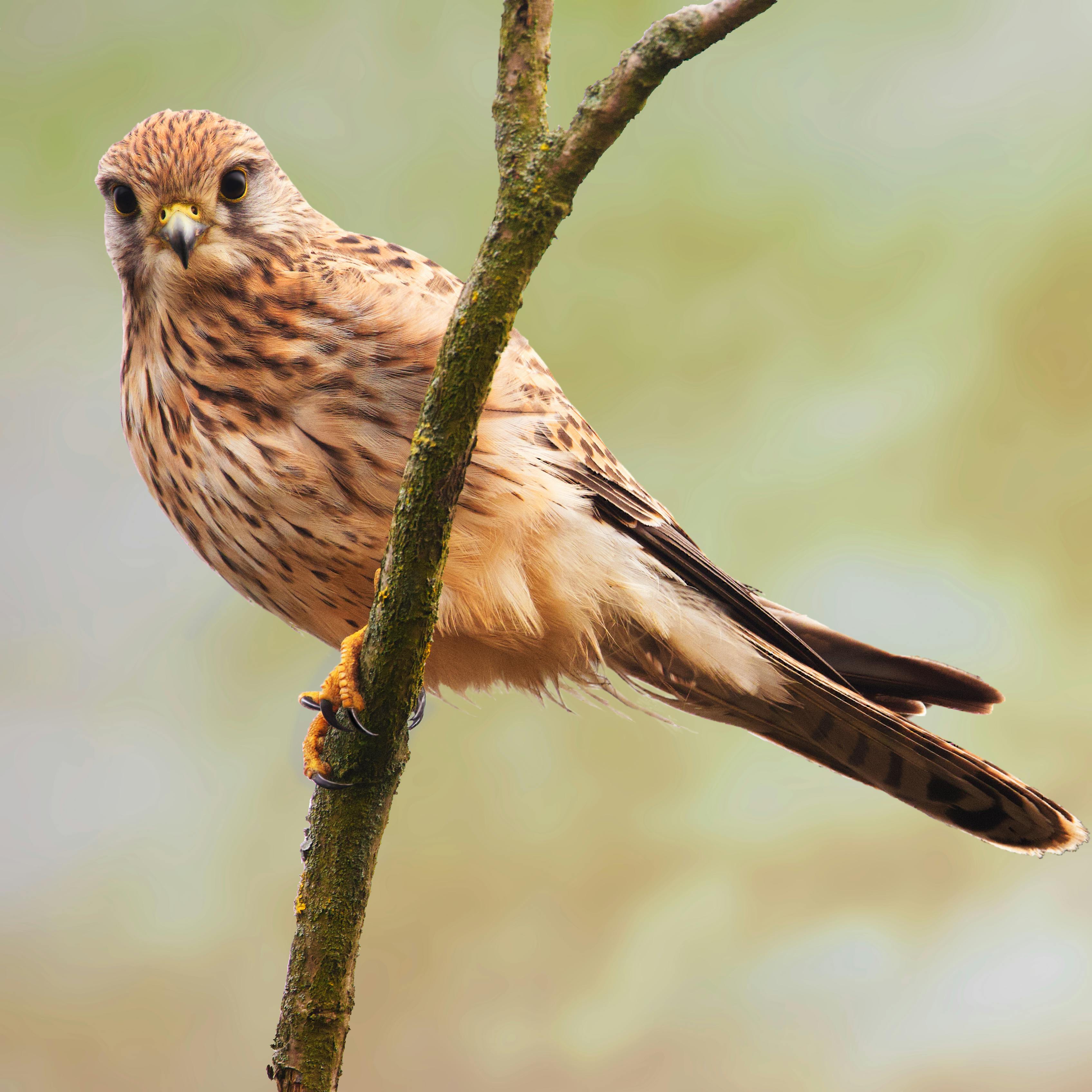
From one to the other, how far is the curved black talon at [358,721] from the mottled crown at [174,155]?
1039mm

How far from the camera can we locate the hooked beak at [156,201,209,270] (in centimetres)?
202

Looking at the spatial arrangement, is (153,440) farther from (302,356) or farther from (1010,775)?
(1010,775)

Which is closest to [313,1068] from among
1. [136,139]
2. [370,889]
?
[370,889]

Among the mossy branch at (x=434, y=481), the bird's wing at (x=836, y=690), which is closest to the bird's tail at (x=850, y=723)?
the bird's wing at (x=836, y=690)

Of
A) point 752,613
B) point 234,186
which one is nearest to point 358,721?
point 752,613

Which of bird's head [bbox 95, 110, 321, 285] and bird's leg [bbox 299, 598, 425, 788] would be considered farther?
bird's head [bbox 95, 110, 321, 285]

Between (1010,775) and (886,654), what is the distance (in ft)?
1.05

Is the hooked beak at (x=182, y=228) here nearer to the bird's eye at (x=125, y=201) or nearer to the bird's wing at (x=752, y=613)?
the bird's eye at (x=125, y=201)

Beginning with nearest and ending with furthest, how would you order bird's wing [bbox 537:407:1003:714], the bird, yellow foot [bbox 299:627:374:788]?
yellow foot [bbox 299:627:374:788] → the bird → bird's wing [bbox 537:407:1003:714]

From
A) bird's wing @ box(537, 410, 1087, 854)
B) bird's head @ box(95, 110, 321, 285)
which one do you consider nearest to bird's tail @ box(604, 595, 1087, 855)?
bird's wing @ box(537, 410, 1087, 854)

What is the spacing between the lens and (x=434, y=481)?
1469mm

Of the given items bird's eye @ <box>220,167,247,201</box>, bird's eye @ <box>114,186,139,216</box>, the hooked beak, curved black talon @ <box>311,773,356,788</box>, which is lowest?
curved black talon @ <box>311,773,356,788</box>

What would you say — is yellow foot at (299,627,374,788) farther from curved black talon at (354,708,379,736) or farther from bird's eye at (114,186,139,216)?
bird's eye at (114,186,139,216)

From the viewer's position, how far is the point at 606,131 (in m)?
1.25
